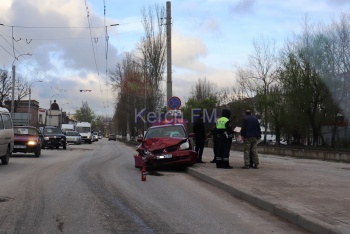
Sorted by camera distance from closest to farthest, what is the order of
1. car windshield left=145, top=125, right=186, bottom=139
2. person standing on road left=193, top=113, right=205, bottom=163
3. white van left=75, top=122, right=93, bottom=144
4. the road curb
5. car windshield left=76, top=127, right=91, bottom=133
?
the road curb < car windshield left=145, top=125, right=186, bottom=139 < person standing on road left=193, top=113, right=205, bottom=163 < white van left=75, top=122, right=93, bottom=144 < car windshield left=76, top=127, right=91, bottom=133

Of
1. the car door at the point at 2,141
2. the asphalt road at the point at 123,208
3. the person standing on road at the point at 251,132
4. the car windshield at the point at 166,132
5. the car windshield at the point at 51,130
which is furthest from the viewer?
the car windshield at the point at 51,130

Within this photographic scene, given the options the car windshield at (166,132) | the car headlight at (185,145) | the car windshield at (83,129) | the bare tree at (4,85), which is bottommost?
the car headlight at (185,145)

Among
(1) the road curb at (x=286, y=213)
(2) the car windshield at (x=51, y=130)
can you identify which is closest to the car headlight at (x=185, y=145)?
(1) the road curb at (x=286, y=213)

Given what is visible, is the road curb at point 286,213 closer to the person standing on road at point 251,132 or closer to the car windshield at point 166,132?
the person standing on road at point 251,132

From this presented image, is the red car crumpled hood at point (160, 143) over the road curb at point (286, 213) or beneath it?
over

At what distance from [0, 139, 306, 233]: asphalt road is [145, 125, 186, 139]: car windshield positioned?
10.2 feet

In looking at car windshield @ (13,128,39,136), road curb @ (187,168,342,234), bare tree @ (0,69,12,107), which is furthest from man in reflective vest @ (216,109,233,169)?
bare tree @ (0,69,12,107)

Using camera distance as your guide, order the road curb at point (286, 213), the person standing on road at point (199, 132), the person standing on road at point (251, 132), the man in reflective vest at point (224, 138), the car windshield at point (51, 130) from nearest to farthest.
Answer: the road curb at point (286, 213)
the person standing on road at point (251, 132)
the man in reflective vest at point (224, 138)
the person standing on road at point (199, 132)
the car windshield at point (51, 130)

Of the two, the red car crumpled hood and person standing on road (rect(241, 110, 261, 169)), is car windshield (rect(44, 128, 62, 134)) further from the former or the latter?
person standing on road (rect(241, 110, 261, 169))

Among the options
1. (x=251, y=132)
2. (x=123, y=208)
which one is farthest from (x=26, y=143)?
(x=123, y=208)

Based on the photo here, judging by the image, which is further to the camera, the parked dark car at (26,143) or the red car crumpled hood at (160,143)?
the parked dark car at (26,143)

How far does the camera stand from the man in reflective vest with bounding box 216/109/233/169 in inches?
524

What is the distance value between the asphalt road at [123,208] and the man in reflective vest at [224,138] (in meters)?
2.01

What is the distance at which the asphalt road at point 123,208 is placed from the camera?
6.17m
